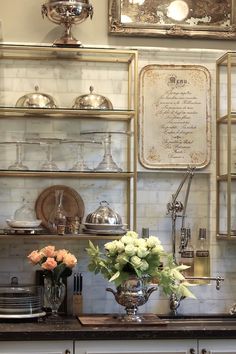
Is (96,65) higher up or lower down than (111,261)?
higher up

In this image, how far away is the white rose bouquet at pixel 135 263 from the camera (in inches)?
150

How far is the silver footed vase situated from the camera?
386cm

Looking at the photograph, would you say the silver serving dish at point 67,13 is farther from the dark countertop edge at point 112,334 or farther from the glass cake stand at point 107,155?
the dark countertop edge at point 112,334

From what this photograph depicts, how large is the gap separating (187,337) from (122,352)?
Answer: 1.15 ft

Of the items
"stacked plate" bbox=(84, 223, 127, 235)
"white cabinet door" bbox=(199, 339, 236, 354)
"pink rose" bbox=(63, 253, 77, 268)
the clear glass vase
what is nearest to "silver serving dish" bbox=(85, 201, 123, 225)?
"stacked plate" bbox=(84, 223, 127, 235)

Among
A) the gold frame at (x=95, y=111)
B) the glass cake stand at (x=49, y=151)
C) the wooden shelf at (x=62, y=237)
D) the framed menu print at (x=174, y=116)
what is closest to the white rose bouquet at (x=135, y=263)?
the wooden shelf at (x=62, y=237)

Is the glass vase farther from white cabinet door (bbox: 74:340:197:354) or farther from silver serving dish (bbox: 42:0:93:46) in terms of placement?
silver serving dish (bbox: 42:0:93:46)

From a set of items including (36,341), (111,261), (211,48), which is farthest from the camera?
(211,48)

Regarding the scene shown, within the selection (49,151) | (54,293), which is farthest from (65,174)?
(54,293)

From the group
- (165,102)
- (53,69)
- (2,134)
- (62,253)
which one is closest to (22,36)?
(53,69)

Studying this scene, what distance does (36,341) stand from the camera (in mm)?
3594

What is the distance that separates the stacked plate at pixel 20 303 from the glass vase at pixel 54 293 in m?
0.07

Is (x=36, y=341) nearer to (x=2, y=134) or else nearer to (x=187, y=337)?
(x=187, y=337)

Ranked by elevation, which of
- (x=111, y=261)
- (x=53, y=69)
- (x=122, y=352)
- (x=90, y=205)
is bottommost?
(x=122, y=352)
